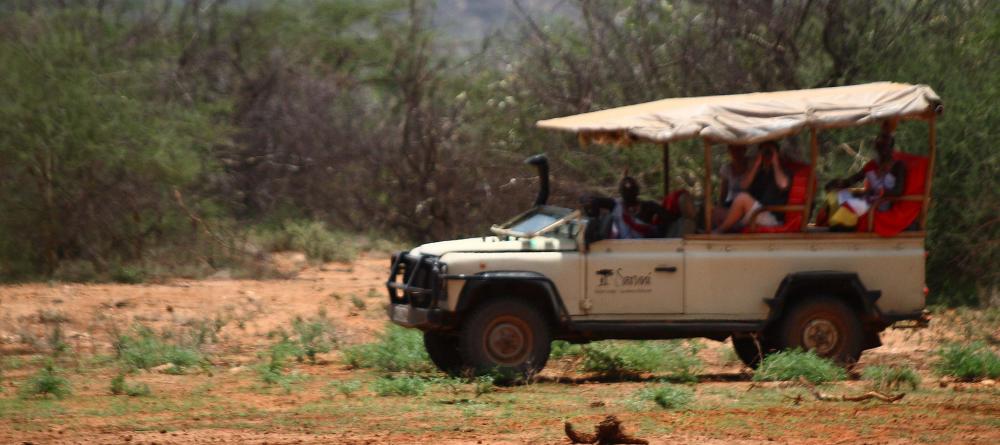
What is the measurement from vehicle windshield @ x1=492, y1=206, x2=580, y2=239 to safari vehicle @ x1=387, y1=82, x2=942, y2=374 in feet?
0.05

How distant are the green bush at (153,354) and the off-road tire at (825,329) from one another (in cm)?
471

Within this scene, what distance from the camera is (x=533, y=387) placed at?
31.9ft

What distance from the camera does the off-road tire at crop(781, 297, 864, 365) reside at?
10.2 m

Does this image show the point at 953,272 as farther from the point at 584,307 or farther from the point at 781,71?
the point at 584,307

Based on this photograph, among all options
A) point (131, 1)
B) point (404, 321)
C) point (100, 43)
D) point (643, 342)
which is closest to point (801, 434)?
point (404, 321)

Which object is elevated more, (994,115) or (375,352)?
(994,115)

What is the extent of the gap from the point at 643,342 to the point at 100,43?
1239 cm

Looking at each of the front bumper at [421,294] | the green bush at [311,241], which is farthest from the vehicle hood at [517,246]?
the green bush at [311,241]

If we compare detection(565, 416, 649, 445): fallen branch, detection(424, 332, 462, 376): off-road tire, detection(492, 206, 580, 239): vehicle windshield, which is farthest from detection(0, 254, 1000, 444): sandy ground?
detection(492, 206, 580, 239): vehicle windshield

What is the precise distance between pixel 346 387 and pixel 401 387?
466 millimetres

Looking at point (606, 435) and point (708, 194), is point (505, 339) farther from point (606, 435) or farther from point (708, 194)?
point (606, 435)

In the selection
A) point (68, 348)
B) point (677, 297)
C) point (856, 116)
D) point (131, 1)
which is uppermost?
point (131, 1)

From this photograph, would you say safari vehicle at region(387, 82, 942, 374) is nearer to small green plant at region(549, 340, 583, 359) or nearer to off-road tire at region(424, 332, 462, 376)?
off-road tire at region(424, 332, 462, 376)

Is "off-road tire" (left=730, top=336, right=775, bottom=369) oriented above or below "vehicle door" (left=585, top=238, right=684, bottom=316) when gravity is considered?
below
